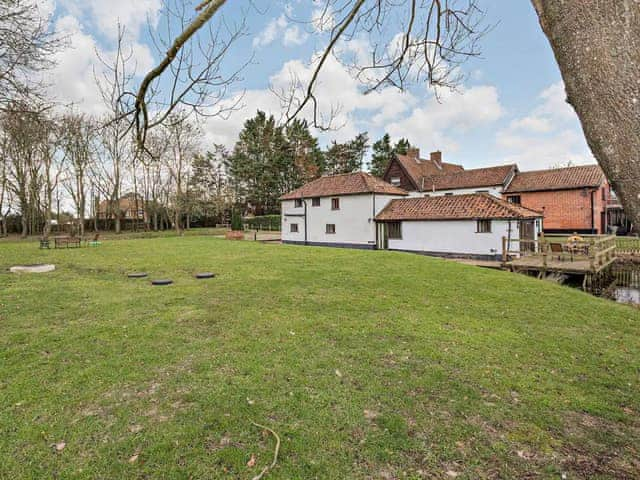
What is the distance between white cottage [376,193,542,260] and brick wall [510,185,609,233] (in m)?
9.40

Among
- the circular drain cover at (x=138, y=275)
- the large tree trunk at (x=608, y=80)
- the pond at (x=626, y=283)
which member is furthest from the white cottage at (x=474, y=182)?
the large tree trunk at (x=608, y=80)

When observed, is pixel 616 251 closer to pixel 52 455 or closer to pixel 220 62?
pixel 220 62

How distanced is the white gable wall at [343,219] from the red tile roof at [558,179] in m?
12.6

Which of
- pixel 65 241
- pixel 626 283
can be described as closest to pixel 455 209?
pixel 626 283

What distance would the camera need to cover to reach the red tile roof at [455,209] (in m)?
18.3

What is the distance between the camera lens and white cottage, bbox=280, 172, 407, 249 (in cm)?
2325

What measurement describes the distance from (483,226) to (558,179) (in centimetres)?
1475

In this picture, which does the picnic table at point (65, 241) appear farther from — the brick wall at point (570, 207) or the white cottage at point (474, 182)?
the brick wall at point (570, 207)

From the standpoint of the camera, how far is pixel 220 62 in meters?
3.40

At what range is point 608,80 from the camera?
4.75 ft

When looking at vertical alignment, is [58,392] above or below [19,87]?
below

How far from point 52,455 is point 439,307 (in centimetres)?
681

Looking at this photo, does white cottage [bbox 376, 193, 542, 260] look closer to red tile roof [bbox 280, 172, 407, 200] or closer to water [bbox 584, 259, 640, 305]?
red tile roof [bbox 280, 172, 407, 200]

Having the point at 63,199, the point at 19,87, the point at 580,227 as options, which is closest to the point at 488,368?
the point at 19,87
